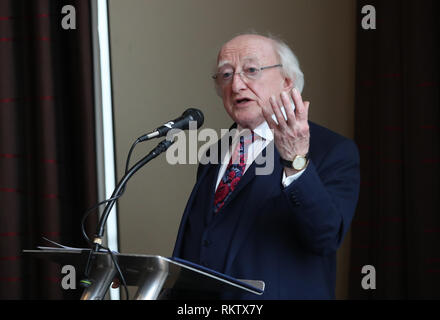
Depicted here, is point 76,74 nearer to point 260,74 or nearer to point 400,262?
point 260,74

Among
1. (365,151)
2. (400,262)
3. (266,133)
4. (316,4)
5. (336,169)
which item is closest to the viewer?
(336,169)

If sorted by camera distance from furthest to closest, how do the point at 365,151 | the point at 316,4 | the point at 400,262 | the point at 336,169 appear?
the point at 316,4
the point at 365,151
the point at 400,262
the point at 336,169

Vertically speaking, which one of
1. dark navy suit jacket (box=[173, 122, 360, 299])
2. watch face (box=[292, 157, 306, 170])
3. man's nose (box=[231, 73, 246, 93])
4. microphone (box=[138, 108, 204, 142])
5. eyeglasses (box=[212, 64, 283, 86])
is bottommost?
dark navy suit jacket (box=[173, 122, 360, 299])

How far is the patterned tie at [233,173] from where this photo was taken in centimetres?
168

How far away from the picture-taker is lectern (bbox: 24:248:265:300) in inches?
40.2

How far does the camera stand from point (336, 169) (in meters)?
1.50

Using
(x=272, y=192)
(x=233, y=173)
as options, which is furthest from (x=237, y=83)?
(x=272, y=192)

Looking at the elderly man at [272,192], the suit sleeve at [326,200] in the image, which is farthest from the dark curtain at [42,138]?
the suit sleeve at [326,200]

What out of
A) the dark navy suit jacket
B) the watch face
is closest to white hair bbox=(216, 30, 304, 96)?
the dark navy suit jacket

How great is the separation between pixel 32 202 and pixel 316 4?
1.86 m

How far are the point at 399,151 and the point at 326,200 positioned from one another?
141 centimetres

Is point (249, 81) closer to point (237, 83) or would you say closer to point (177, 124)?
point (237, 83)

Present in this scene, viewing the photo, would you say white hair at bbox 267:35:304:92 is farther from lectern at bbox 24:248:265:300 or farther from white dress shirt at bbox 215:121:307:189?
lectern at bbox 24:248:265:300
